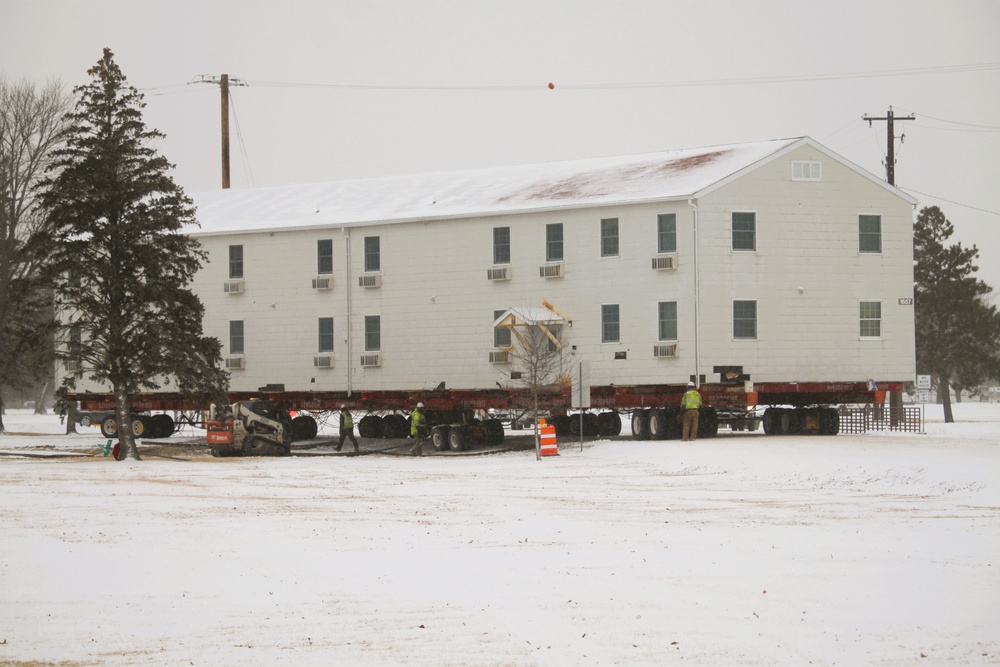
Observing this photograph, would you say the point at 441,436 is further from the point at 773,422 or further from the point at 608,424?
the point at 773,422

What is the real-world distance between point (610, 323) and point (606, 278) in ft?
4.76

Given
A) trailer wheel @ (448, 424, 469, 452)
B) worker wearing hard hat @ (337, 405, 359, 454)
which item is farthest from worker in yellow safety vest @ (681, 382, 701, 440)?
worker wearing hard hat @ (337, 405, 359, 454)

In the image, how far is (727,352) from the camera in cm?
4047

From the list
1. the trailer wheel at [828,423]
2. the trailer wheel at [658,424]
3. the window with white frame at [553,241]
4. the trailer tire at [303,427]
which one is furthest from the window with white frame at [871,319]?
the trailer tire at [303,427]

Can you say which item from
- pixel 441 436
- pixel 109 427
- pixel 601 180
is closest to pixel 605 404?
pixel 441 436

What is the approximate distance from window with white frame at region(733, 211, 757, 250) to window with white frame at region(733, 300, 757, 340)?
1.76m

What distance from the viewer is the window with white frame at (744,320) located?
40.8 meters

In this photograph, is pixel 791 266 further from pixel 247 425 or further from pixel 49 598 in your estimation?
pixel 49 598

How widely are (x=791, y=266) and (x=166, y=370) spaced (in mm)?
19089

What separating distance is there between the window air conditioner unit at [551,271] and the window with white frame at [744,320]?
5720mm

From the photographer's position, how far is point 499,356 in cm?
4272

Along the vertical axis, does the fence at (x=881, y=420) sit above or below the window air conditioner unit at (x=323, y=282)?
below

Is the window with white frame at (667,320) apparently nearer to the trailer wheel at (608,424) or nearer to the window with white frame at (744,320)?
the window with white frame at (744,320)

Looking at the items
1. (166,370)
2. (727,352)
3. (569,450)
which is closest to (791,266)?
(727,352)
